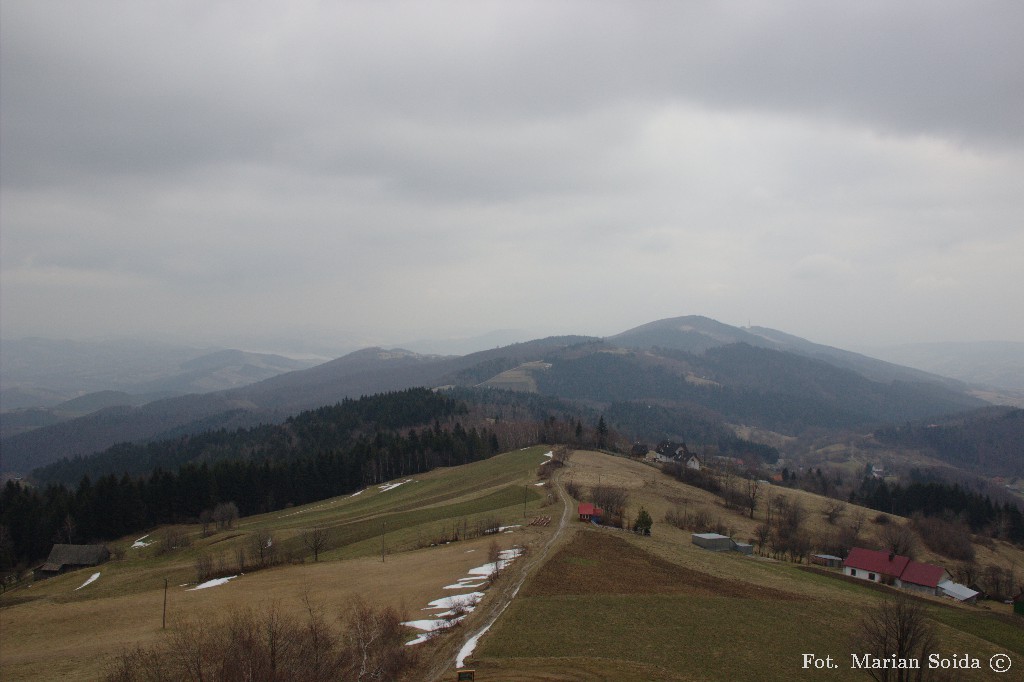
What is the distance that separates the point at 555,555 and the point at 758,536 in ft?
126

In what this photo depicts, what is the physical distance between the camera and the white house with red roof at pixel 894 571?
2344 inches

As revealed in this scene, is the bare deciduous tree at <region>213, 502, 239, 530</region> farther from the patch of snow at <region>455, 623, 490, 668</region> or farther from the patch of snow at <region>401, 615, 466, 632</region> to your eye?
the patch of snow at <region>455, 623, 490, 668</region>

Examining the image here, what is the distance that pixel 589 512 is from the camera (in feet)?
224

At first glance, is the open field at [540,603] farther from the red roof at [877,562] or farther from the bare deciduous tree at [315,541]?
the red roof at [877,562]

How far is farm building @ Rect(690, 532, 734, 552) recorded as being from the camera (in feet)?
207

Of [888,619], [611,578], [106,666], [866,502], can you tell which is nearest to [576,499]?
[611,578]

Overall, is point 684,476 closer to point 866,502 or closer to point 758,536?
point 758,536

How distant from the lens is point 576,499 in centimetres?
8019

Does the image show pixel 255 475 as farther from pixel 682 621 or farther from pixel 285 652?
pixel 682 621

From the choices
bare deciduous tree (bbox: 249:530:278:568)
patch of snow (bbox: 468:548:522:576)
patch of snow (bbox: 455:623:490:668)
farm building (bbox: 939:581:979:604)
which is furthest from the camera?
bare deciduous tree (bbox: 249:530:278:568)

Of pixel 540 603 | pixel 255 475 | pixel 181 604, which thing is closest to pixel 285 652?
pixel 540 603

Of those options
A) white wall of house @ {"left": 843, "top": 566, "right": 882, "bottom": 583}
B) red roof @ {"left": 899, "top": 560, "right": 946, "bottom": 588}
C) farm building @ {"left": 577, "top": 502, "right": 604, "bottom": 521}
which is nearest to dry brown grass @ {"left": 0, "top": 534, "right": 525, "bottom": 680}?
farm building @ {"left": 577, "top": 502, "right": 604, "bottom": 521}

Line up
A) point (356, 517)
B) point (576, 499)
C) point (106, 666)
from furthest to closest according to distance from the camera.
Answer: point (356, 517) → point (576, 499) → point (106, 666)

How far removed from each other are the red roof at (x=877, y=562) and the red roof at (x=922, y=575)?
1.93ft
